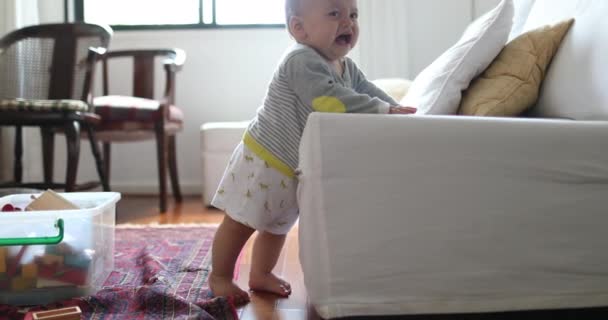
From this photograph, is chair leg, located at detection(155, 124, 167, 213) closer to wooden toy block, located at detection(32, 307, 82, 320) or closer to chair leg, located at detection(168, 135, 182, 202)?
chair leg, located at detection(168, 135, 182, 202)

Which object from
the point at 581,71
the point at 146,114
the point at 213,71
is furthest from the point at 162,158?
the point at 581,71

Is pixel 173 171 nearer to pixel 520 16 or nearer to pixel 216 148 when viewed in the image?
pixel 216 148

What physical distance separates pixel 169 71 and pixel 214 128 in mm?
375

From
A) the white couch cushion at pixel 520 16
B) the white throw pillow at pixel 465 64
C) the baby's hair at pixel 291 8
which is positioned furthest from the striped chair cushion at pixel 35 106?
the white couch cushion at pixel 520 16

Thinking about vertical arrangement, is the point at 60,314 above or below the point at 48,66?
below

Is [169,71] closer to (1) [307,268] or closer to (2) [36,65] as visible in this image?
(2) [36,65]

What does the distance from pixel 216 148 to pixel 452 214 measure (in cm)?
206

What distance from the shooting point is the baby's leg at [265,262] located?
1369 millimetres

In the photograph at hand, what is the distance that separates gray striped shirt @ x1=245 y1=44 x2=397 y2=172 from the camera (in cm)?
110

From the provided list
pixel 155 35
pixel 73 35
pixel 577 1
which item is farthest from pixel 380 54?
pixel 577 1

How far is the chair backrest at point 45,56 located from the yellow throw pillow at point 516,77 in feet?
6.58

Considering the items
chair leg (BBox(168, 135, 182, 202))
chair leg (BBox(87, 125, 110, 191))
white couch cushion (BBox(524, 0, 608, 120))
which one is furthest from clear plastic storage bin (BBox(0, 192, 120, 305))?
chair leg (BBox(168, 135, 182, 202))

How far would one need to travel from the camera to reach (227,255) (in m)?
1.30

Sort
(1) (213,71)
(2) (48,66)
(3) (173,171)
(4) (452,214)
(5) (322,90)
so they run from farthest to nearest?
(1) (213,71) < (3) (173,171) < (2) (48,66) < (5) (322,90) < (4) (452,214)
